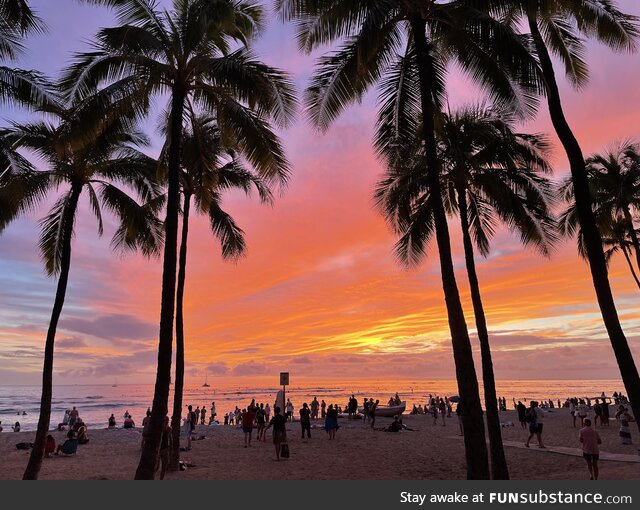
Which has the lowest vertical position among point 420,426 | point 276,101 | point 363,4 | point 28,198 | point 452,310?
point 420,426

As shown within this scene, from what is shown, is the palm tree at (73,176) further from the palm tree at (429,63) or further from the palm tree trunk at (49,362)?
the palm tree at (429,63)

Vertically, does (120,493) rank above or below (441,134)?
below

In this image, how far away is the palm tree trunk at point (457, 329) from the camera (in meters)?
8.90

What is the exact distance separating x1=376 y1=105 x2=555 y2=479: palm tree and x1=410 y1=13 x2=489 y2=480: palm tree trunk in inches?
116

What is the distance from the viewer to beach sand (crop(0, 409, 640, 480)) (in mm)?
14164

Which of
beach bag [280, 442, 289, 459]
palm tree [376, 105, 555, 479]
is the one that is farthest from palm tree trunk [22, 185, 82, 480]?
palm tree [376, 105, 555, 479]

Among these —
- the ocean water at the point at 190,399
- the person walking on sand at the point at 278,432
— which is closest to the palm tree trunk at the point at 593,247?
the person walking on sand at the point at 278,432

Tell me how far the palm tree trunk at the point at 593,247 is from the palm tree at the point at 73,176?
9.89m

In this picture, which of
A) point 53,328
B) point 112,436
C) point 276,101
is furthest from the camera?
point 112,436

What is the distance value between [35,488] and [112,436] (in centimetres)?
2279

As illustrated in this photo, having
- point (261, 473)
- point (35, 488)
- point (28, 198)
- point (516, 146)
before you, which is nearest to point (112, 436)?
point (261, 473)

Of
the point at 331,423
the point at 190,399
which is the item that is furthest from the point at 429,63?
the point at 190,399

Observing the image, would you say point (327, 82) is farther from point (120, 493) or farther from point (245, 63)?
→ point (120, 493)

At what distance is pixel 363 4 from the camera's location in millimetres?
10445
